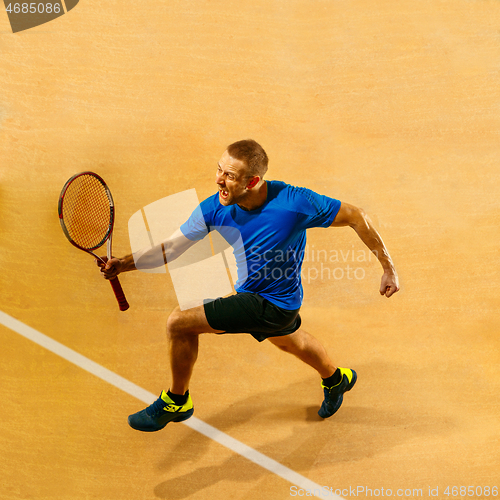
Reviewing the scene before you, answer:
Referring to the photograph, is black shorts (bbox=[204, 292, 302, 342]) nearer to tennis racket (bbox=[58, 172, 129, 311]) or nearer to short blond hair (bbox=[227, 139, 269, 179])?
short blond hair (bbox=[227, 139, 269, 179])

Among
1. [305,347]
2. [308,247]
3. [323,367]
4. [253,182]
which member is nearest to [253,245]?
[253,182]

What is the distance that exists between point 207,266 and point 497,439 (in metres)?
2.56

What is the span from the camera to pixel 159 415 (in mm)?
3496

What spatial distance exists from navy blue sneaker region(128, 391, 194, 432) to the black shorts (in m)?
0.73

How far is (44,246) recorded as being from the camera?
4.31 meters

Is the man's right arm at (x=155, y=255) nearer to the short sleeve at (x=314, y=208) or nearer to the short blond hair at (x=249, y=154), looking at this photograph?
the short blond hair at (x=249, y=154)

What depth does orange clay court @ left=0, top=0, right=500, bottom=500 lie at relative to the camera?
3.75m

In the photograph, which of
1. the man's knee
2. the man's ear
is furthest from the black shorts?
the man's ear

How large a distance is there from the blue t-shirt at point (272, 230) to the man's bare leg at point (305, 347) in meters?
0.33

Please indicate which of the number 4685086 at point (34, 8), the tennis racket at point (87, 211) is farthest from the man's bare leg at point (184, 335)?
the number 4685086 at point (34, 8)

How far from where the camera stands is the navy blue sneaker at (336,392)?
3.74 meters

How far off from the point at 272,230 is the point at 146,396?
5.75 ft

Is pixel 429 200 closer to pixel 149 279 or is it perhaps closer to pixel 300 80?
pixel 300 80

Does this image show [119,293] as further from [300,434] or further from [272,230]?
[300,434]
